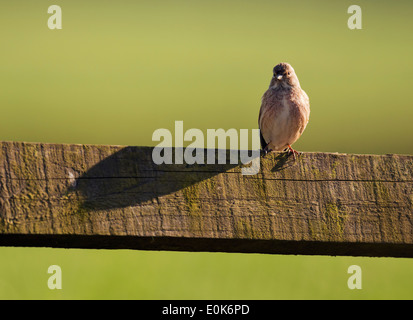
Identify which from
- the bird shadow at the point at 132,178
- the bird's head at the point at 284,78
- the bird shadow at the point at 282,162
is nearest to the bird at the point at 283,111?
the bird's head at the point at 284,78

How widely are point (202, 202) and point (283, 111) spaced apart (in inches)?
127

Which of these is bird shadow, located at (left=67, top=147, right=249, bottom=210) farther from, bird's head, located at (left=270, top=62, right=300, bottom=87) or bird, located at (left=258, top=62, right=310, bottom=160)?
bird's head, located at (left=270, top=62, right=300, bottom=87)

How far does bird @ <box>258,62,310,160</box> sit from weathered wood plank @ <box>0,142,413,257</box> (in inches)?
115

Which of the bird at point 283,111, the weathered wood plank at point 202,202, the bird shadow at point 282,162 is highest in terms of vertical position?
the bird at point 283,111

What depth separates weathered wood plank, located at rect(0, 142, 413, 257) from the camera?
183cm

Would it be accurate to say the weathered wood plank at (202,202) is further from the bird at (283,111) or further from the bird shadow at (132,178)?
the bird at (283,111)

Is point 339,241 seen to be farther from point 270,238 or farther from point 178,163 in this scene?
point 178,163

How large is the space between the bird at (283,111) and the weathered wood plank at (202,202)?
2914 mm

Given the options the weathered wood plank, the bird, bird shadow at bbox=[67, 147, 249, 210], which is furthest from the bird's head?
bird shadow at bbox=[67, 147, 249, 210]

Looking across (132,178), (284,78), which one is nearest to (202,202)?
(132,178)

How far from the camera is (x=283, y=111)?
199 inches

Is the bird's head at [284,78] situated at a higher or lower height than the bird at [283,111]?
higher

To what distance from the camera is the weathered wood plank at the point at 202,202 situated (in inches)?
72.2

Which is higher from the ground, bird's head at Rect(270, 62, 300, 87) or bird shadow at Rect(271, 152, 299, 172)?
bird's head at Rect(270, 62, 300, 87)
